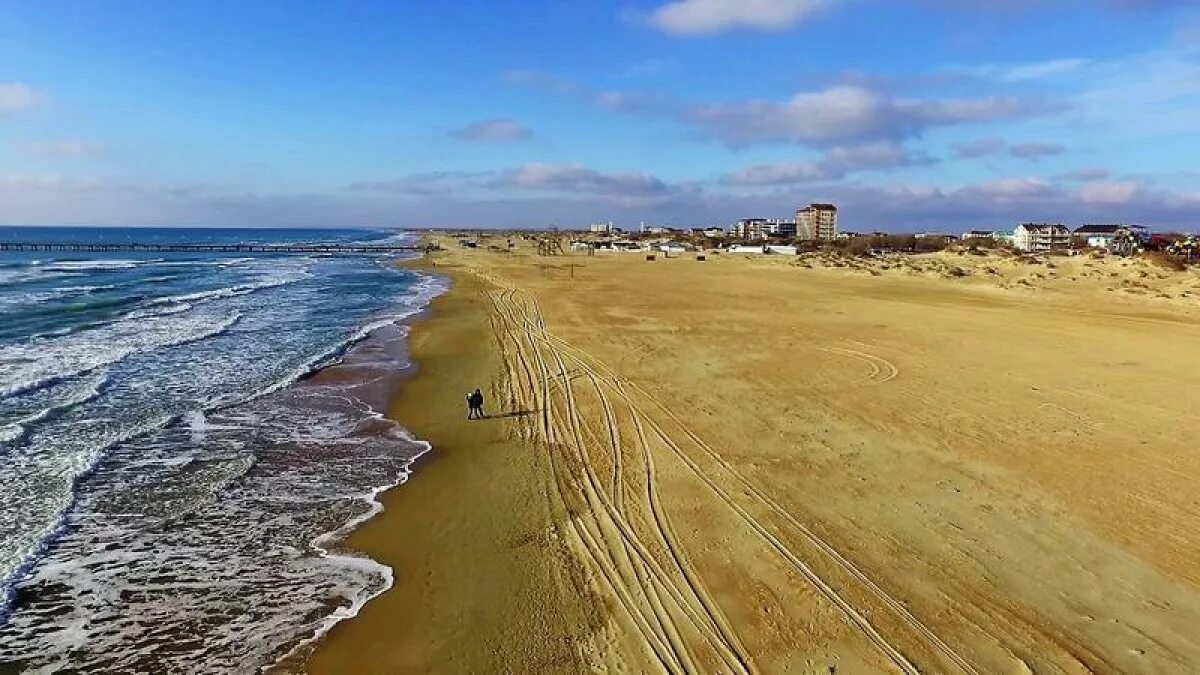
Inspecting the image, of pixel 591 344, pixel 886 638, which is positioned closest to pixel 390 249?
pixel 591 344

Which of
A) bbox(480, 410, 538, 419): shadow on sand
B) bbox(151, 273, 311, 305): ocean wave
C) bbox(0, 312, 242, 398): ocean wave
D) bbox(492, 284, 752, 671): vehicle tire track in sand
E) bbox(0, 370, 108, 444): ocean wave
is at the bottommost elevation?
bbox(492, 284, 752, 671): vehicle tire track in sand

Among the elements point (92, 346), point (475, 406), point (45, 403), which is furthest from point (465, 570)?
point (92, 346)

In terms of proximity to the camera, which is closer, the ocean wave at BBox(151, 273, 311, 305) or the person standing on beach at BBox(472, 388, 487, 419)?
the person standing on beach at BBox(472, 388, 487, 419)

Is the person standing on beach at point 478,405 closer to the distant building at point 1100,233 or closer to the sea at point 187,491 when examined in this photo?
the sea at point 187,491

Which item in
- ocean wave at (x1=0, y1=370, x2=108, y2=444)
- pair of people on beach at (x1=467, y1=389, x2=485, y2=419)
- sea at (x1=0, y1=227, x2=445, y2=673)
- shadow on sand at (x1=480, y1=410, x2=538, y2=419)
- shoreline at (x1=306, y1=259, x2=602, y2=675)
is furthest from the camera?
shadow on sand at (x1=480, y1=410, x2=538, y2=419)

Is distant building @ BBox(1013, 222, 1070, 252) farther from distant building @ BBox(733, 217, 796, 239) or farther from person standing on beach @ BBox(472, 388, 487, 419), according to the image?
person standing on beach @ BBox(472, 388, 487, 419)

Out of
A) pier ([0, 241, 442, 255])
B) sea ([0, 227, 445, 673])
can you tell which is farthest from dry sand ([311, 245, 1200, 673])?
pier ([0, 241, 442, 255])

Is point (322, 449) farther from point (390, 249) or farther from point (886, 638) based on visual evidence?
point (390, 249)

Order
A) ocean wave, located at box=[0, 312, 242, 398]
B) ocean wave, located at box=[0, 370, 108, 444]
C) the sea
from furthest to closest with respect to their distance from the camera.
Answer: ocean wave, located at box=[0, 312, 242, 398] → ocean wave, located at box=[0, 370, 108, 444] → the sea
